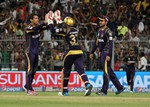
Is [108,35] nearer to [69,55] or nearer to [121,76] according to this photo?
[69,55]

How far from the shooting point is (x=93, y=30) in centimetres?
3284

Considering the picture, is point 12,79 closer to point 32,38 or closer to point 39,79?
point 39,79

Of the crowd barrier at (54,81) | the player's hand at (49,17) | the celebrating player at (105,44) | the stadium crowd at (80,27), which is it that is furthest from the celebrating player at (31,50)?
the stadium crowd at (80,27)

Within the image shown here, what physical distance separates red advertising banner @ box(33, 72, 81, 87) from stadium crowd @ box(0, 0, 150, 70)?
27.0 inches

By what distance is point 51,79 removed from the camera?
27797 mm

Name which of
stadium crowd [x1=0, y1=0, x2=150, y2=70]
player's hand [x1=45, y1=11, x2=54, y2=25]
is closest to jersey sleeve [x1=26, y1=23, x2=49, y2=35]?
player's hand [x1=45, y1=11, x2=54, y2=25]

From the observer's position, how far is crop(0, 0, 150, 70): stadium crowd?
28.3m

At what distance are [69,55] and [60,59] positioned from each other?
7.67m

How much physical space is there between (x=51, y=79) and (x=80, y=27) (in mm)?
6191

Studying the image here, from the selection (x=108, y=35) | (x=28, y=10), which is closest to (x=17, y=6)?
(x=28, y=10)

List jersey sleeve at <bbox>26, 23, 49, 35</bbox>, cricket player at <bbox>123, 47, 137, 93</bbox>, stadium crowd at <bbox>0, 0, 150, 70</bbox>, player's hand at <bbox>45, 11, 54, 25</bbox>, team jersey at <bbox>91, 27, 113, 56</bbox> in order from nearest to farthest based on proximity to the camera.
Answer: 1. player's hand at <bbox>45, 11, 54, 25</bbox>
2. jersey sleeve at <bbox>26, 23, 49, 35</bbox>
3. team jersey at <bbox>91, 27, 113, 56</bbox>
4. cricket player at <bbox>123, 47, 137, 93</bbox>
5. stadium crowd at <bbox>0, 0, 150, 70</bbox>

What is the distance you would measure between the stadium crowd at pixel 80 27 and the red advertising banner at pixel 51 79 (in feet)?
2.25

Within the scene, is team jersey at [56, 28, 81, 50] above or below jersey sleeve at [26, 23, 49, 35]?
below

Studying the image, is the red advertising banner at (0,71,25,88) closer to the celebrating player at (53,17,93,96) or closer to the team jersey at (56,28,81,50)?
the celebrating player at (53,17,93,96)
